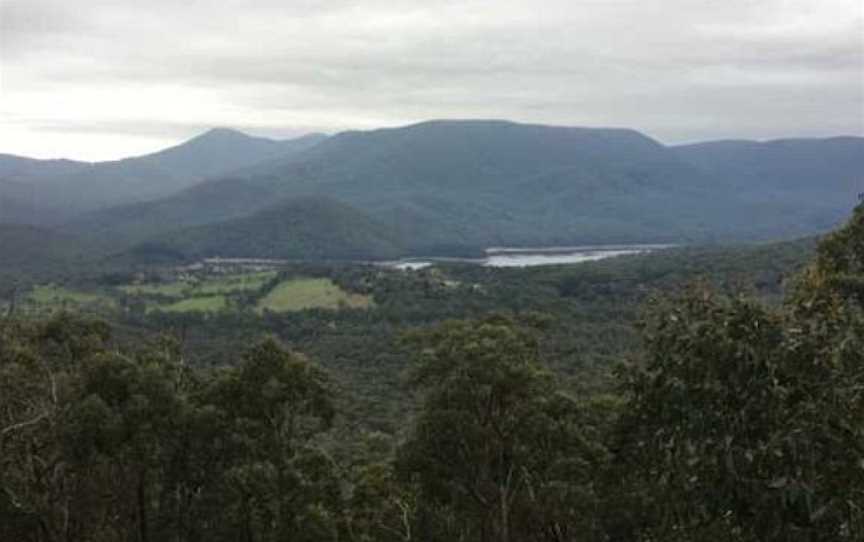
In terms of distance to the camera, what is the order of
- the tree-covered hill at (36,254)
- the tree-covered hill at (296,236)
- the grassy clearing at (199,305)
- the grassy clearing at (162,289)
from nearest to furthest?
the grassy clearing at (199,305)
the grassy clearing at (162,289)
the tree-covered hill at (36,254)
the tree-covered hill at (296,236)

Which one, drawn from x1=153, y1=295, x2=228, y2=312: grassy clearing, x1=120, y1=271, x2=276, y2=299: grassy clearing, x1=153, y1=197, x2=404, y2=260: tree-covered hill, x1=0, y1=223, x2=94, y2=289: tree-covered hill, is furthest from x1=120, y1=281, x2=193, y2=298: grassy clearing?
x1=153, y1=197, x2=404, y2=260: tree-covered hill

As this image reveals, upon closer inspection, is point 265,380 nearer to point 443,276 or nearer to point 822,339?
point 822,339

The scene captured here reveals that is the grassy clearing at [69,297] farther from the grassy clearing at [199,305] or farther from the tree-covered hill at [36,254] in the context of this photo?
the tree-covered hill at [36,254]

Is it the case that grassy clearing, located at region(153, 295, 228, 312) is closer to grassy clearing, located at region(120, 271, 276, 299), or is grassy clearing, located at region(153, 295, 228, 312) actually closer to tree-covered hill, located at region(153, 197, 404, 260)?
grassy clearing, located at region(120, 271, 276, 299)

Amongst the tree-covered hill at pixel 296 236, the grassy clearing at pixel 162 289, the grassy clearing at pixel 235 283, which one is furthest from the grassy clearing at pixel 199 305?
the tree-covered hill at pixel 296 236

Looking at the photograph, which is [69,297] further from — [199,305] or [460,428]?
[460,428]

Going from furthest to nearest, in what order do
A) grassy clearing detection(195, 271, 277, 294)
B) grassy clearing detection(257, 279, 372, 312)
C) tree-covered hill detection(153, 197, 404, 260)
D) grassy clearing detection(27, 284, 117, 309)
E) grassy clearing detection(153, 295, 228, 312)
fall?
tree-covered hill detection(153, 197, 404, 260) → grassy clearing detection(195, 271, 277, 294) → grassy clearing detection(27, 284, 117, 309) → grassy clearing detection(153, 295, 228, 312) → grassy clearing detection(257, 279, 372, 312)
